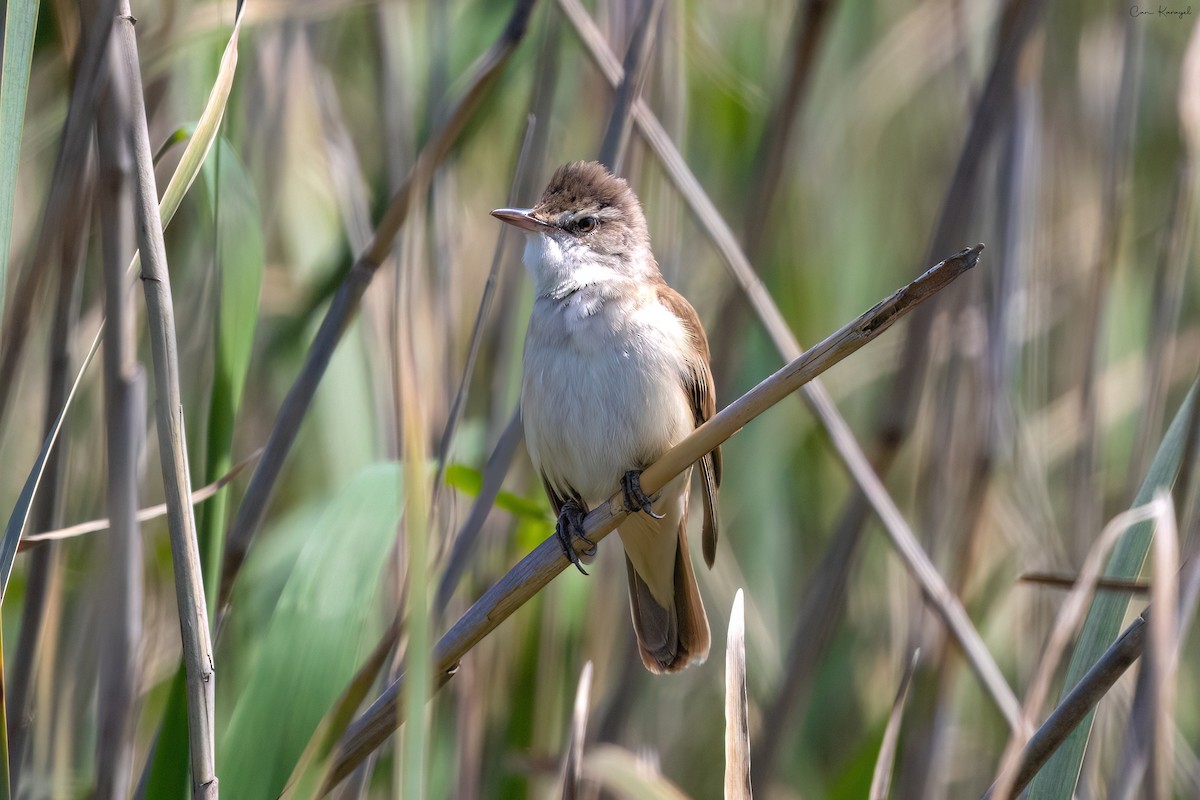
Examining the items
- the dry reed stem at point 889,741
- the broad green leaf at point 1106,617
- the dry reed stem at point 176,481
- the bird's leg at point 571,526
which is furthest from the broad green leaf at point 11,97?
the broad green leaf at point 1106,617

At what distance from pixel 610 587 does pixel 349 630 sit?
1.31 metres

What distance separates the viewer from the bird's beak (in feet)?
8.35

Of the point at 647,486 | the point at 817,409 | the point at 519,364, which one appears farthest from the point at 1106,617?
the point at 519,364

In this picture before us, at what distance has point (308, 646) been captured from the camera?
1.74 meters

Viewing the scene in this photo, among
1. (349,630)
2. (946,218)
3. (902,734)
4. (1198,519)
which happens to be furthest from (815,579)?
(349,630)

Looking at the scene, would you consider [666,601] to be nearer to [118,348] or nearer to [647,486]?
[647,486]

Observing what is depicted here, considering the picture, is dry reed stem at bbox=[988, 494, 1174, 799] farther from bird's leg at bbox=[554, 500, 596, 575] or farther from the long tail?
the long tail

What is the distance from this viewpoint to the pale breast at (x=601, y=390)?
2578mm

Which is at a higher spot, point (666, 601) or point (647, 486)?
point (647, 486)

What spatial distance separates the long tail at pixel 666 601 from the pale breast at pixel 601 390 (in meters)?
0.21

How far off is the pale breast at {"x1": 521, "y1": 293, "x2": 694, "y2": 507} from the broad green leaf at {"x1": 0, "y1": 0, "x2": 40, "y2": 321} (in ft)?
4.20

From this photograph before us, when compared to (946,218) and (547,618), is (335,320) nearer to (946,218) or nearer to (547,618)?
(547,618)

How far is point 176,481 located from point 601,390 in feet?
4.01

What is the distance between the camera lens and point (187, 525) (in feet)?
4.99
